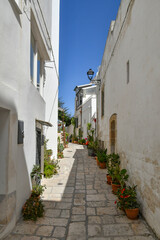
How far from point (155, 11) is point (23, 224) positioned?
15.0ft

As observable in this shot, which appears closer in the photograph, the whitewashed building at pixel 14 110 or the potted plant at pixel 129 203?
the whitewashed building at pixel 14 110

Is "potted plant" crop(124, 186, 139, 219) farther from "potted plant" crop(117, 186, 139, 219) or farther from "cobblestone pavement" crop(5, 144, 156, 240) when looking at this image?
"cobblestone pavement" crop(5, 144, 156, 240)

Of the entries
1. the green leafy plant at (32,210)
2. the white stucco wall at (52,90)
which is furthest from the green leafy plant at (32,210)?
the white stucco wall at (52,90)

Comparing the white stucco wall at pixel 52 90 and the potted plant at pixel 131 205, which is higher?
the white stucco wall at pixel 52 90

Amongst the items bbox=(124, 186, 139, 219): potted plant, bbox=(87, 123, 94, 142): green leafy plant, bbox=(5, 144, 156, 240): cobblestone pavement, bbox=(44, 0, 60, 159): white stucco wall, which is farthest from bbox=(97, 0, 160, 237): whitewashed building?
bbox=(87, 123, 94, 142): green leafy plant

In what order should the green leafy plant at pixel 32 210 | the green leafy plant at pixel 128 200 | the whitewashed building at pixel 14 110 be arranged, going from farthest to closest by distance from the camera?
the green leafy plant at pixel 128 200
the green leafy plant at pixel 32 210
the whitewashed building at pixel 14 110

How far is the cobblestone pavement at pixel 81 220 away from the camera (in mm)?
3053

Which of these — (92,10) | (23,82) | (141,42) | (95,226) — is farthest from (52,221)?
(92,10)

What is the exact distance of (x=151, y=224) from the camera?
3186mm

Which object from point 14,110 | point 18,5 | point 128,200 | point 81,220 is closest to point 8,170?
point 14,110

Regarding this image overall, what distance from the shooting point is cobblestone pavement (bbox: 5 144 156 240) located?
305 cm

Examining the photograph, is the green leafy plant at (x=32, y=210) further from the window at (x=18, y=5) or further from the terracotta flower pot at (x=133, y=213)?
the window at (x=18, y=5)

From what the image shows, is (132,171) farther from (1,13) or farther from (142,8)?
(1,13)

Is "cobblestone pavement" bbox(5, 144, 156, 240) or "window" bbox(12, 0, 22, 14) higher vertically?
"window" bbox(12, 0, 22, 14)
